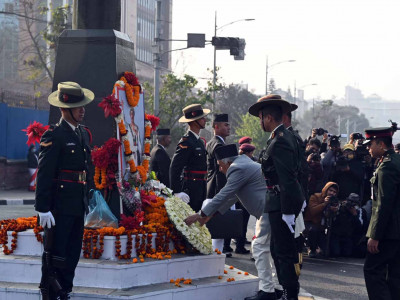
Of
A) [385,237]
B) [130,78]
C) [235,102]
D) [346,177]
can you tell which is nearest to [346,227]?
[346,177]

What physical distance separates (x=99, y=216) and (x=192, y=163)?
A: 8.22ft

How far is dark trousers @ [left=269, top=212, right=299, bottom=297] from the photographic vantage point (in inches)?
291

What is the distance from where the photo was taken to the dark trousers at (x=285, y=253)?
739 cm

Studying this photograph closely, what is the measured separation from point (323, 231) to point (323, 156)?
2476 mm

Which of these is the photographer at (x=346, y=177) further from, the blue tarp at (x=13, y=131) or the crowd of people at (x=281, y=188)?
the blue tarp at (x=13, y=131)

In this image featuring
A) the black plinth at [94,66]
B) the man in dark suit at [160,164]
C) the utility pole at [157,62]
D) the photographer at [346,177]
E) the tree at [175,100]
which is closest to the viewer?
the black plinth at [94,66]

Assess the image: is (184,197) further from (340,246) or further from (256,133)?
(256,133)

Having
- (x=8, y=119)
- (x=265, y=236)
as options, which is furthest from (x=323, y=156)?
(x=8, y=119)

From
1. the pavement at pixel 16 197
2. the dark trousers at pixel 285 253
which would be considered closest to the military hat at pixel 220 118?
the dark trousers at pixel 285 253

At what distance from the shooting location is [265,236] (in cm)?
836

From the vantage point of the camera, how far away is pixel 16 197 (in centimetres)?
2230

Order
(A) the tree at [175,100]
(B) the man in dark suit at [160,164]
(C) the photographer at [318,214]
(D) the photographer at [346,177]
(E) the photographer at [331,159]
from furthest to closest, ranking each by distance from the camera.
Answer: (A) the tree at [175,100], (E) the photographer at [331,159], (D) the photographer at [346,177], (B) the man in dark suit at [160,164], (C) the photographer at [318,214]

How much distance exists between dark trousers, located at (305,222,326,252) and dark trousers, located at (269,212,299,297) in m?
5.06

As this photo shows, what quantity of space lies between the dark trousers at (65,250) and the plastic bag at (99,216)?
1.17 m
